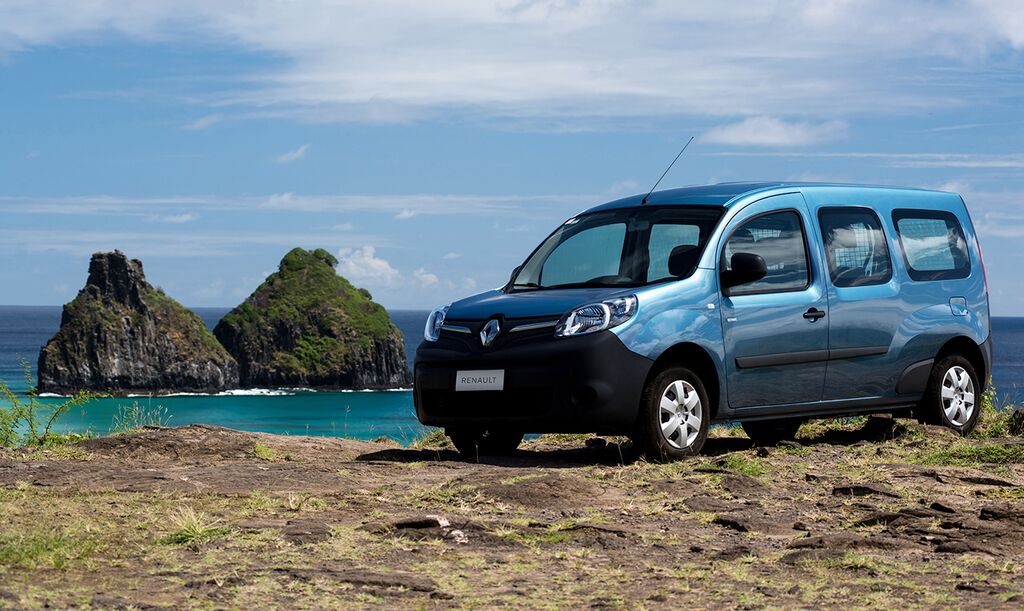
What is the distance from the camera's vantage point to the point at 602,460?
9797mm

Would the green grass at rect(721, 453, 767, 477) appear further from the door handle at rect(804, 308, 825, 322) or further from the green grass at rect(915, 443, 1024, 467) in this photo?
the door handle at rect(804, 308, 825, 322)

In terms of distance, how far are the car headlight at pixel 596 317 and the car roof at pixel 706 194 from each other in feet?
4.28

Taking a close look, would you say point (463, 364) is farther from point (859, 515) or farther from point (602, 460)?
point (859, 515)

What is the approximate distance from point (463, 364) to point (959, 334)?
14.8 feet

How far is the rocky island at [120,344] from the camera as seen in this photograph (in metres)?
168

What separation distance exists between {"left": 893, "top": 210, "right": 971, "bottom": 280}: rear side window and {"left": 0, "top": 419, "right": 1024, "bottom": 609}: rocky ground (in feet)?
6.50

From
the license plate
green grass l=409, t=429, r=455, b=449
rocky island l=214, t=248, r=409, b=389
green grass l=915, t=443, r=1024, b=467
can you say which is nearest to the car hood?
the license plate

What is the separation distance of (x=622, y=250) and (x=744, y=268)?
1015mm

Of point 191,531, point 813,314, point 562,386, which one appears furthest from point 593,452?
point 191,531

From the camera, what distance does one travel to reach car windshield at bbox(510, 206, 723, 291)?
973 cm

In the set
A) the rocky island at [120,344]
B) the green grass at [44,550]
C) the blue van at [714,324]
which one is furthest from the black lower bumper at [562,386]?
the rocky island at [120,344]

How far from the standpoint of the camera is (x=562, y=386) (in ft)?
29.7

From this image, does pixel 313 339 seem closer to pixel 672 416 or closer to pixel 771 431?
pixel 771 431

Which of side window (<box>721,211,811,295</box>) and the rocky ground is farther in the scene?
side window (<box>721,211,811,295</box>)
